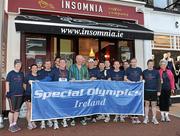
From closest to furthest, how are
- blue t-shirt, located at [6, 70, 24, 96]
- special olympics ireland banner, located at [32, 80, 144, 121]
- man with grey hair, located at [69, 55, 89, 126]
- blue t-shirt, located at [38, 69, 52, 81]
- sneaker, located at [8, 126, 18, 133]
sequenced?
sneaker, located at [8, 126, 18, 133], blue t-shirt, located at [6, 70, 24, 96], special olympics ireland banner, located at [32, 80, 144, 121], blue t-shirt, located at [38, 69, 52, 81], man with grey hair, located at [69, 55, 89, 126]

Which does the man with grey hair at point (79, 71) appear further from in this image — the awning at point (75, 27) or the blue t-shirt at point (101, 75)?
the awning at point (75, 27)

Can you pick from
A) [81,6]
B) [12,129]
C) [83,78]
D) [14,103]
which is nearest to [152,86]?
[83,78]

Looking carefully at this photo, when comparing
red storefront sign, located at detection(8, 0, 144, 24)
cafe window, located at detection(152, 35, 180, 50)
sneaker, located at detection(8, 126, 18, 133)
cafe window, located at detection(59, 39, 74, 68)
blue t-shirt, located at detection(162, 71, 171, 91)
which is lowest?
sneaker, located at detection(8, 126, 18, 133)

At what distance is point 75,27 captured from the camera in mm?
10992

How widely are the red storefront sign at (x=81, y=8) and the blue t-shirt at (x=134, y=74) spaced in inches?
144

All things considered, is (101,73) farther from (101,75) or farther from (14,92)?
(14,92)

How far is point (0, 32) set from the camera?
11.0m

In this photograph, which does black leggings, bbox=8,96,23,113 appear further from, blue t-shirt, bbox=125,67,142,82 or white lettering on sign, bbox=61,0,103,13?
white lettering on sign, bbox=61,0,103,13

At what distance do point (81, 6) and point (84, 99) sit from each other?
4593mm

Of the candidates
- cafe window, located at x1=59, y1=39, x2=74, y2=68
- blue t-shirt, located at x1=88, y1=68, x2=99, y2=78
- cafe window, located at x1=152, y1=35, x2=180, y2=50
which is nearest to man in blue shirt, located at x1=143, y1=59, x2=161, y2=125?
blue t-shirt, located at x1=88, y1=68, x2=99, y2=78

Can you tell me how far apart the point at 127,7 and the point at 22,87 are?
684cm

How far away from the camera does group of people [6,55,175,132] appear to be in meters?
8.77

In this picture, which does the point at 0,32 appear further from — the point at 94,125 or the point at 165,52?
the point at 165,52

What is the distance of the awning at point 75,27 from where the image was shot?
10.2 meters
